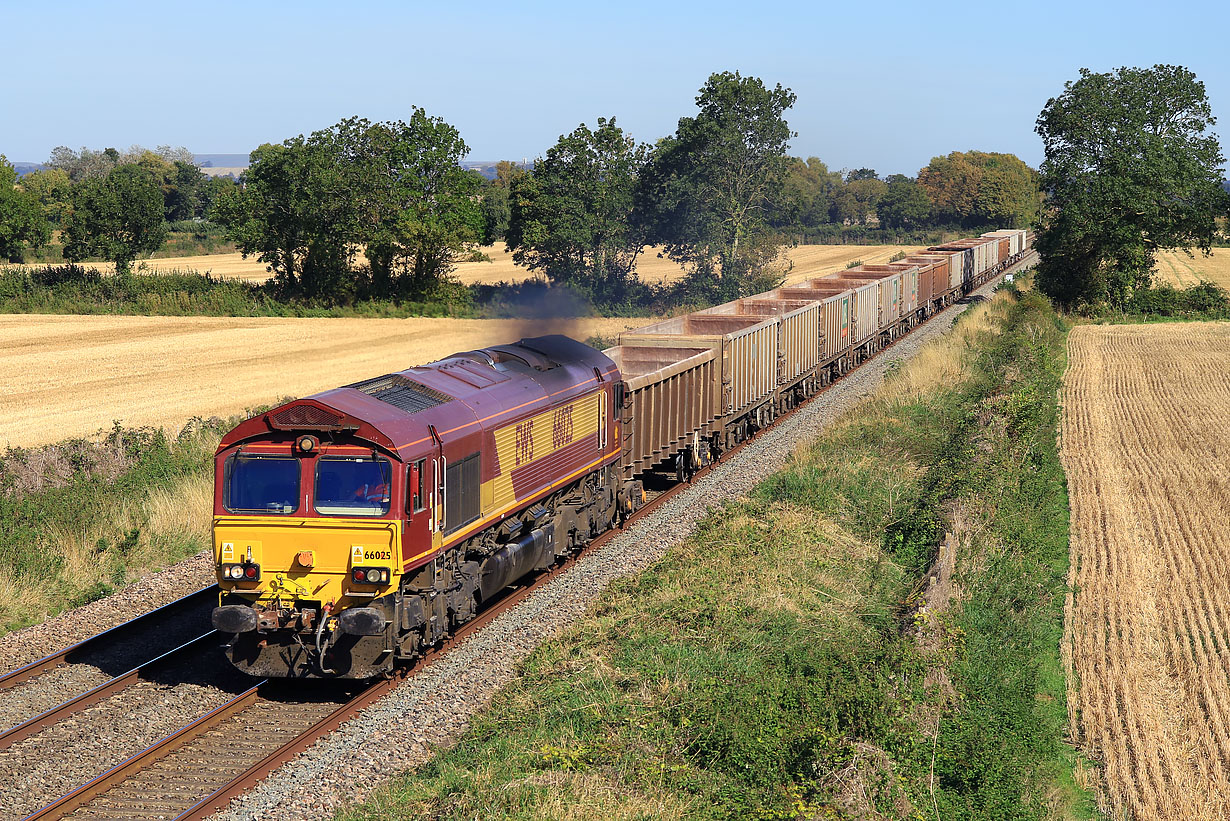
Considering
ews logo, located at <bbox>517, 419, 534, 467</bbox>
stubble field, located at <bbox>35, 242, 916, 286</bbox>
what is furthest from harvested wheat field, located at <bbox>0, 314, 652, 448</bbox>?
stubble field, located at <bbox>35, 242, 916, 286</bbox>

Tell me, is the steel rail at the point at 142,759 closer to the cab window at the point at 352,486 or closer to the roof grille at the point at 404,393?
the cab window at the point at 352,486

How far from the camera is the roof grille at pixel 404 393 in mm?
→ 14172

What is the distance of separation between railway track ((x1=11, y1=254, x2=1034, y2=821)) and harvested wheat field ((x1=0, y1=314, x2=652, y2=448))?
1409 cm

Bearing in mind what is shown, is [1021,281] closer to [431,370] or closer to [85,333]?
[85,333]

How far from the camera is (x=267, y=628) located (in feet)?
43.0

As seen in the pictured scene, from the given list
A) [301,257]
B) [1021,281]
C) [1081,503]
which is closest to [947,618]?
[1081,503]

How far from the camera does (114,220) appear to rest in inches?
2318

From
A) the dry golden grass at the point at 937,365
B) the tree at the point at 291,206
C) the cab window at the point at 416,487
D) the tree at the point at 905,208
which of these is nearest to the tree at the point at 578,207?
the tree at the point at 291,206

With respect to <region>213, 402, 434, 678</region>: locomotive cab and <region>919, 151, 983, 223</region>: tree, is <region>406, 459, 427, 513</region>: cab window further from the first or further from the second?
<region>919, 151, 983, 223</region>: tree

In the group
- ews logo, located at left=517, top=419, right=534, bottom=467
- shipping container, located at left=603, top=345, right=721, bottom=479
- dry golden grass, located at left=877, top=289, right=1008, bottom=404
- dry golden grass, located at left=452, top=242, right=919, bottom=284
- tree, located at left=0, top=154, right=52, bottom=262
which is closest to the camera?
ews logo, located at left=517, top=419, right=534, bottom=467

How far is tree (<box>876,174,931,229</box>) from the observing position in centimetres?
14300

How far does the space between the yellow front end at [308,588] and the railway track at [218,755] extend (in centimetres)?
51

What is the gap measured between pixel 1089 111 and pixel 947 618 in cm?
4375

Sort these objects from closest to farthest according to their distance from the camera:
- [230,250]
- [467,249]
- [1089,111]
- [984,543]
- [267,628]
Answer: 1. [267,628]
2. [984,543]
3. [1089,111]
4. [467,249]
5. [230,250]
